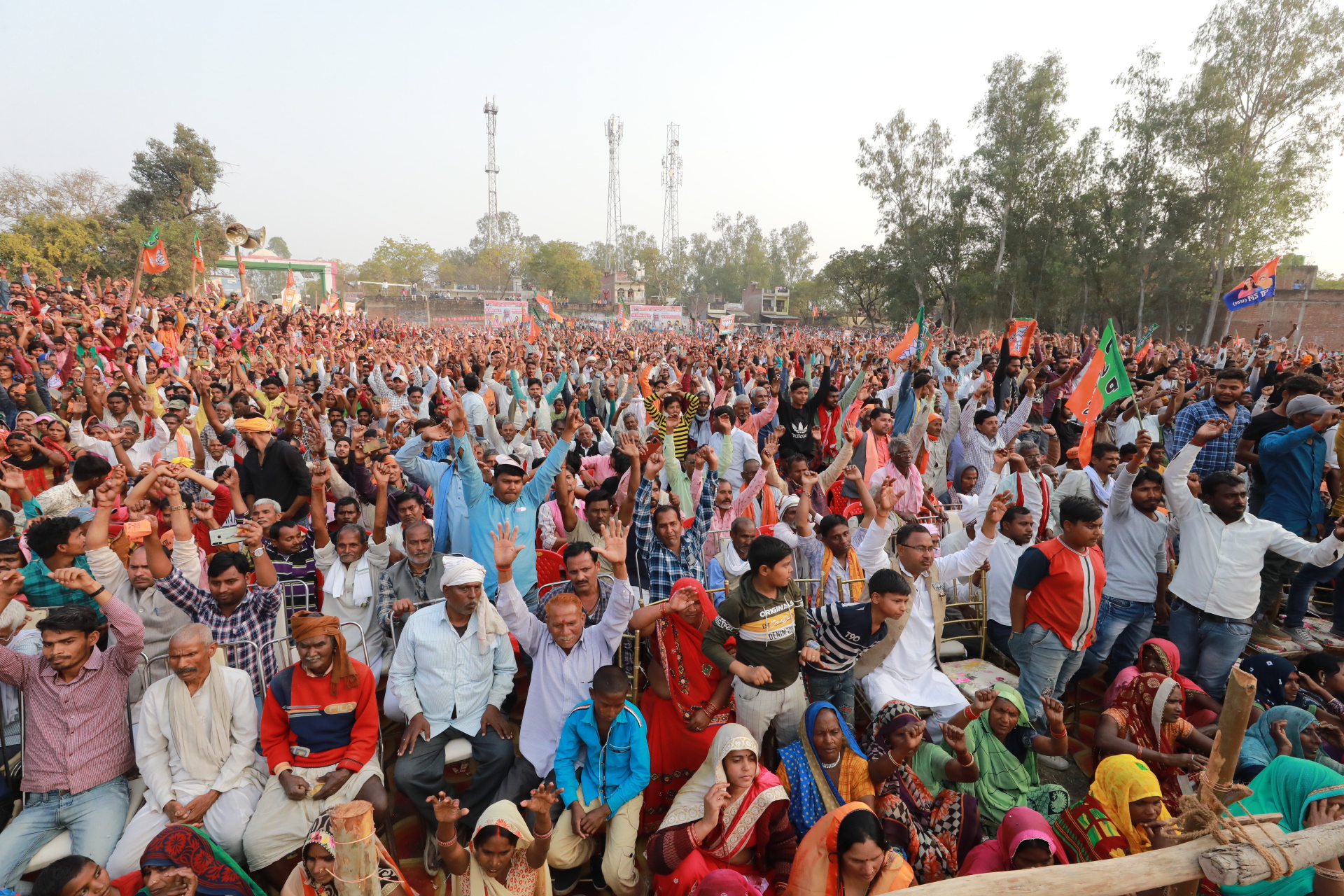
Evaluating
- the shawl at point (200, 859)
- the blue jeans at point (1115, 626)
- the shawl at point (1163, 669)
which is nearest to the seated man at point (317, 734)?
the shawl at point (200, 859)

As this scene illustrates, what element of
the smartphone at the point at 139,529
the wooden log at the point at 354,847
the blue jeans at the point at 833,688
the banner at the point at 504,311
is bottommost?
the blue jeans at the point at 833,688

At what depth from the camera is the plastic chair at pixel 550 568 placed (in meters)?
4.95

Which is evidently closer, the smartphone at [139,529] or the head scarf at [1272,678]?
the smartphone at [139,529]

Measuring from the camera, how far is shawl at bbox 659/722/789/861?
2.94 meters

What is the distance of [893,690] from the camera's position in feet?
12.6

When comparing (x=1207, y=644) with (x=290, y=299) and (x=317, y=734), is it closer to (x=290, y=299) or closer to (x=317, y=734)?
(x=317, y=734)

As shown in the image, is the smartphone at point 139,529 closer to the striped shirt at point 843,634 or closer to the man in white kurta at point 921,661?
the striped shirt at point 843,634

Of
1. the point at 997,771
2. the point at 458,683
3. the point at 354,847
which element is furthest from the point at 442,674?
the point at 997,771

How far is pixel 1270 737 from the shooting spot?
3.43 m

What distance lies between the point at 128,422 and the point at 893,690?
26.0 ft

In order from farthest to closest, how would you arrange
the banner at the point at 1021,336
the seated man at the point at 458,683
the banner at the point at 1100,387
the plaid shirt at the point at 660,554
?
1. the banner at the point at 1021,336
2. the banner at the point at 1100,387
3. the plaid shirt at the point at 660,554
4. the seated man at the point at 458,683

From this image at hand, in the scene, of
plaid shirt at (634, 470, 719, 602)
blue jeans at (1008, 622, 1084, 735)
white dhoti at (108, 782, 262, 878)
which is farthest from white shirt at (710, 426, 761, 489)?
white dhoti at (108, 782, 262, 878)

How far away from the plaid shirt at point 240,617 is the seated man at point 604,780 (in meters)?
1.84

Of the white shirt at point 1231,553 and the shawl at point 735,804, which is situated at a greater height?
the white shirt at point 1231,553
